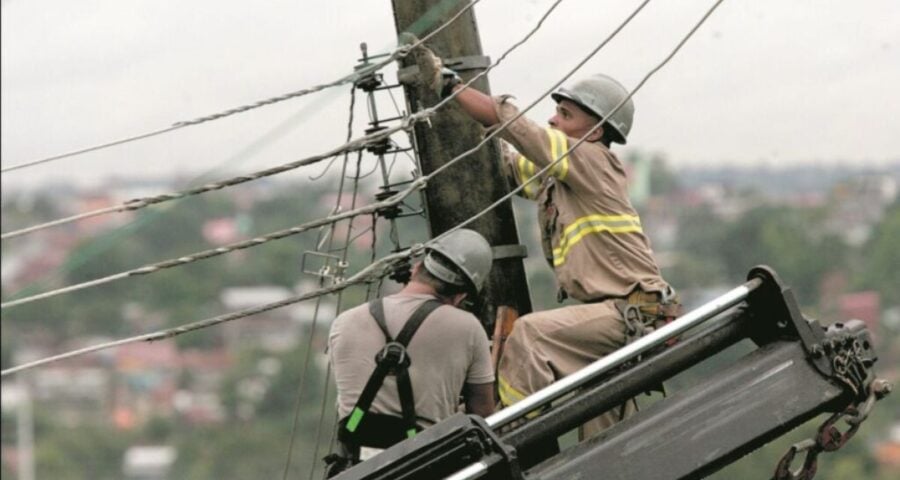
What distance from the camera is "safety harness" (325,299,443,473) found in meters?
10.6

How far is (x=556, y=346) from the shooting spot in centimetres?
1122

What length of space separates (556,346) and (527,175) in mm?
890

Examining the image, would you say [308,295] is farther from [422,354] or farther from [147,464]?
[147,464]

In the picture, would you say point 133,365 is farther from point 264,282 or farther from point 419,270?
point 419,270

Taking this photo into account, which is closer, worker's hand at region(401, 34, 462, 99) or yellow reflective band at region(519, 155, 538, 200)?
worker's hand at region(401, 34, 462, 99)

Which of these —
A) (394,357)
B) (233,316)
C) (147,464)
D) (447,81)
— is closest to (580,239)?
(447,81)

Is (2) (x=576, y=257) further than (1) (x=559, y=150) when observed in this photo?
Yes

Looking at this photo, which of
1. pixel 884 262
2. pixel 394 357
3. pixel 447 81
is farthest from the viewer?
pixel 884 262

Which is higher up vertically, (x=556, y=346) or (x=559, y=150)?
(x=559, y=150)

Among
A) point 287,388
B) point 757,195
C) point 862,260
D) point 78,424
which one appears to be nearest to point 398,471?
point 287,388

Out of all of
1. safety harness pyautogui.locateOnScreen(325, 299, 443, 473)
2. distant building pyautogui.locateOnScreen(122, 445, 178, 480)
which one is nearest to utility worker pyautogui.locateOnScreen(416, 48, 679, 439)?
safety harness pyautogui.locateOnScreen(325, 299, 443, 473)

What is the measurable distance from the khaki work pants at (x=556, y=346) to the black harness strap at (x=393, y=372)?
0.61m

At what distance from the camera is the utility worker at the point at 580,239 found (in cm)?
1120

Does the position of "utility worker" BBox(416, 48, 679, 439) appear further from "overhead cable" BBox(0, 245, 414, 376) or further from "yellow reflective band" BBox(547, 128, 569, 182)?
"overhead cable" BBox(0, 245, 414, 376)
